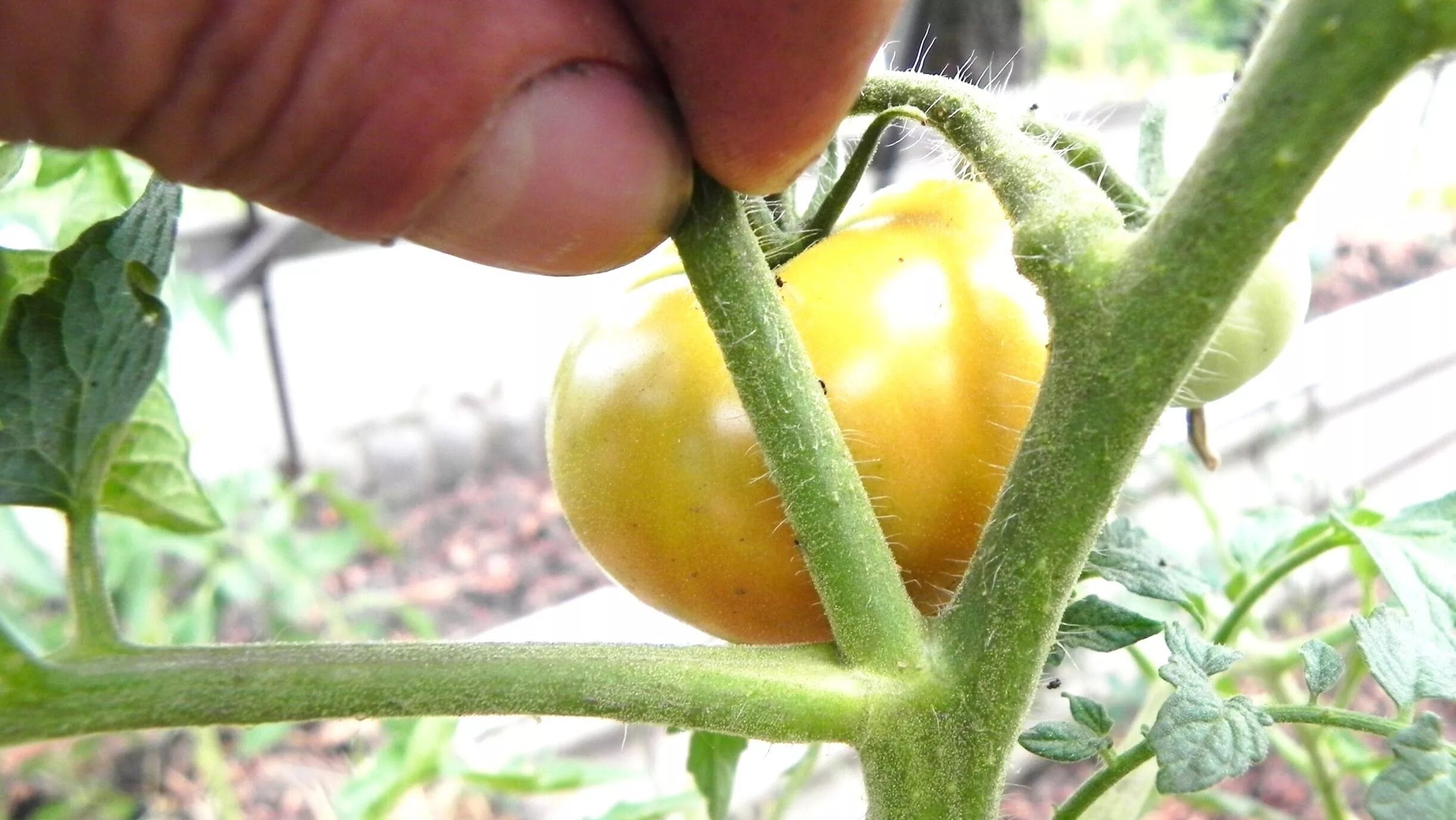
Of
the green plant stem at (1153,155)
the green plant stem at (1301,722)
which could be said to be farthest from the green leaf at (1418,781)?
the green plant stem at (1153,155)

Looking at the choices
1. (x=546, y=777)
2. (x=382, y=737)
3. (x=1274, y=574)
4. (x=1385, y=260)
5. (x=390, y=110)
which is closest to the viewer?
(x=390, y=110)

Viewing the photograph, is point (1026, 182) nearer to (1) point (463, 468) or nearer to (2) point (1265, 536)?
(2) point (1265, 536)

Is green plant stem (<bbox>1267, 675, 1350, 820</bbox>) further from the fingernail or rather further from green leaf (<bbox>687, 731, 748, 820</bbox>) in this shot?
the fingernail

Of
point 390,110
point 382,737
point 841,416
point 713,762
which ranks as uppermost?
point 390,110

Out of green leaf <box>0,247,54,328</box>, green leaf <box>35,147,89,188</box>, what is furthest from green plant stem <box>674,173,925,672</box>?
green leaf <box>35,147,89,188</box>

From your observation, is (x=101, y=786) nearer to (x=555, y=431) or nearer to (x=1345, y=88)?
(x=555, y=431)

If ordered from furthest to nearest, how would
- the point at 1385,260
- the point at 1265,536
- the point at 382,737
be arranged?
the point at 1385,260 → the point at 382,737 → the point at 1265,536

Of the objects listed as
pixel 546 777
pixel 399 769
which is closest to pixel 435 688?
pixel 546 777

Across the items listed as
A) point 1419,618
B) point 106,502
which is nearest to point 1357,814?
point 1419,618
